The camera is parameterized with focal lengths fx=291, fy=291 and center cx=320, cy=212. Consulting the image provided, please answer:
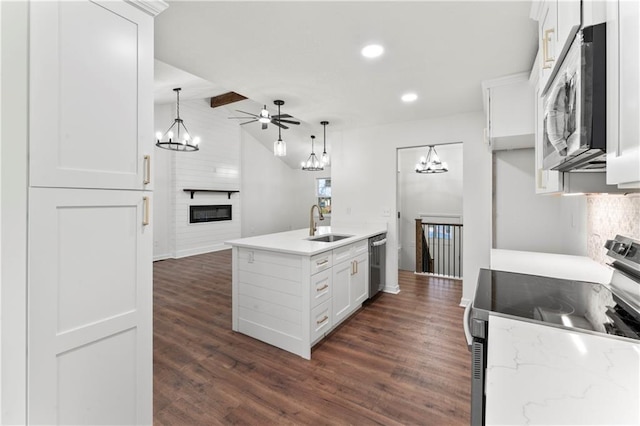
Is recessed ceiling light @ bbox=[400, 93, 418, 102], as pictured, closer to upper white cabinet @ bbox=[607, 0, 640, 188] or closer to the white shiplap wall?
upper white cabinet @ bbox=[607, 0, 640, 188]

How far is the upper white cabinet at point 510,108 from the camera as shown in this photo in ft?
7.81

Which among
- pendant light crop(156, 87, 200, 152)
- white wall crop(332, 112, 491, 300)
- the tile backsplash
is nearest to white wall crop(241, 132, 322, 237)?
pendant light crop(156, 87, 200, 152)

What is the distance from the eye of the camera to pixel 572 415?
59 centimetres

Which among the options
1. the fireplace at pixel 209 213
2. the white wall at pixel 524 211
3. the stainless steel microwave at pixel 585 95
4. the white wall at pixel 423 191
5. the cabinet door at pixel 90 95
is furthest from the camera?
the white wall at pixel 423 191

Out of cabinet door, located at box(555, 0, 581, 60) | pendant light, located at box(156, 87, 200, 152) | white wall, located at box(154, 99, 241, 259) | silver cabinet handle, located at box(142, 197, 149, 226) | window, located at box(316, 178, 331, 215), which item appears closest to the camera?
cabinet door, located at box(555, 0, 581, 60)

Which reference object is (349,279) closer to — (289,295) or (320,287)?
(320,287)

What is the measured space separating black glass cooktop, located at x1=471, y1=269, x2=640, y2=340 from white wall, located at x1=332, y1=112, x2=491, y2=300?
1.92 meters

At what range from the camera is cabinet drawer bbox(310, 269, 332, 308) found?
2432 mm

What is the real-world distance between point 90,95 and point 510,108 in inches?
114

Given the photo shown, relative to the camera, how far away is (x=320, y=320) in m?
2.55

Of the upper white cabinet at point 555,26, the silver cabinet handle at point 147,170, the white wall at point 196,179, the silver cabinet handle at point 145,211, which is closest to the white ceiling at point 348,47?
the upper white cabinet at point 555,26

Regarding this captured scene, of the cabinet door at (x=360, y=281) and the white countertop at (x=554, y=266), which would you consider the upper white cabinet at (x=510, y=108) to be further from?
the cabinet door at (x=360, y=281)

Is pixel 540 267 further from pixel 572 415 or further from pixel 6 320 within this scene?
pixel 6 320

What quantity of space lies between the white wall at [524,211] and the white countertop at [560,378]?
231 cm
